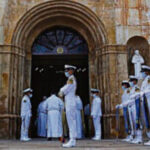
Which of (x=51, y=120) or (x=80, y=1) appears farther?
(x=80, y=1)

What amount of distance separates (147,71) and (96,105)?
3.56 meters

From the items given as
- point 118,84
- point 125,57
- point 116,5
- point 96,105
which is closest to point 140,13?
point 116,5

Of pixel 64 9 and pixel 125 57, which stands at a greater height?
pixel 64 9

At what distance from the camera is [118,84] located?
11109mm

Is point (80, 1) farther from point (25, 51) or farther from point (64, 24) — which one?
point (25, 51)

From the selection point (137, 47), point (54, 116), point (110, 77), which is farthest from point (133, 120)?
point (137, 47)

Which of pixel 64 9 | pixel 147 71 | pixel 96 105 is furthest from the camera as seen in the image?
pixel 64 9

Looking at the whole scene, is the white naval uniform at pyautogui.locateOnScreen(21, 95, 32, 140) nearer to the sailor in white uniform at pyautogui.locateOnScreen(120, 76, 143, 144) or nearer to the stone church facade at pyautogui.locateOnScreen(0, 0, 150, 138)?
the stone church facade at pyautogui.locateOnScreen(0, 0, 150, 138)

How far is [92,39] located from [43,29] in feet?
8.01

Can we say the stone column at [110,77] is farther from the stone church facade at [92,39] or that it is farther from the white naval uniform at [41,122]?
the white naval uniform at [41,122]

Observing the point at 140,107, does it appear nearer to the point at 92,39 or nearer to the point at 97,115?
the point at 97,115

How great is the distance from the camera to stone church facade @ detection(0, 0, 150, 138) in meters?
10.9

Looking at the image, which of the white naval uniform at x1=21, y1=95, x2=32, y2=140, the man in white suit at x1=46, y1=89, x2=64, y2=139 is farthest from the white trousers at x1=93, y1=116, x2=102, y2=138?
the white naval uniform at x1=21, y1=95, x2=32, y2=140

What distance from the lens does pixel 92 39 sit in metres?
12.4
